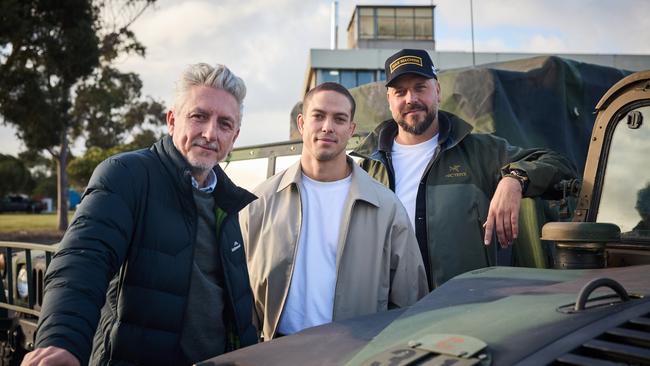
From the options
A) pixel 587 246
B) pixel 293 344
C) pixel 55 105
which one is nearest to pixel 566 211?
pixel 587 246

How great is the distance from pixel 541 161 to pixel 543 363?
Result: 6.65ft

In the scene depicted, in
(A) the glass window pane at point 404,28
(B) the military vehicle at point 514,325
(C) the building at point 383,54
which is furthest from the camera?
(A) the glass window pane at point 404,28

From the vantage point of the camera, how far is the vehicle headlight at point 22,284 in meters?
4.77

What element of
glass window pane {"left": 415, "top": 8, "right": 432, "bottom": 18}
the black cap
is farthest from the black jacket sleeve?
glass window pane {"left": 415, "top": 8, "right": 432, "bottom": 18}

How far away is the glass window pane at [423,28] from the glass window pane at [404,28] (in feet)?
1.10

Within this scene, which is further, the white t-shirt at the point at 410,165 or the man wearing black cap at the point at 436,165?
the white t-shirt at the point at 410,165

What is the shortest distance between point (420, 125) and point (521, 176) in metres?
0.92

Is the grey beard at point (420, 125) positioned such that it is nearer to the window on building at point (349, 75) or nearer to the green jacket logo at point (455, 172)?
Result: the green jacket logo at point (455, 172)

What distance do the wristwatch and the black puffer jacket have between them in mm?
1271

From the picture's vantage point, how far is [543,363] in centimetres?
133

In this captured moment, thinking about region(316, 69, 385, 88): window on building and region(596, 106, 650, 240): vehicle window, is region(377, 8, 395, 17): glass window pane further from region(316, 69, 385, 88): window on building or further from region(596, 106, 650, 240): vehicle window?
region(596, 106, 650, 240): vehicle window

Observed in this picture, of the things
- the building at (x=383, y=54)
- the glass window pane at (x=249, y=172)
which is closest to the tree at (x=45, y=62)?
the building at (x=383, y=54)

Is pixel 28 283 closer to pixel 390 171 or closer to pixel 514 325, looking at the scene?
pixel 390 171

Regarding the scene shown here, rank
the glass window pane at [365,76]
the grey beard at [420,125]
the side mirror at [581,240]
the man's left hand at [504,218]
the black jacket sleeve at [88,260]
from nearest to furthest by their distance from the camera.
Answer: the black jacket sleeve at [88,260]
the side mirror at [581,240]
the man's left hand at [504,218]
the grey beard at [420,125]
the glass window pane at [365,76]
